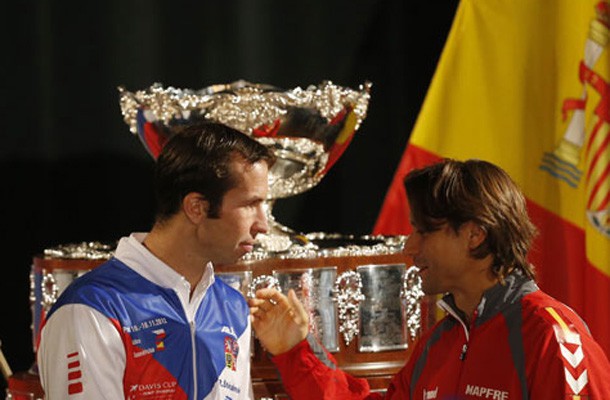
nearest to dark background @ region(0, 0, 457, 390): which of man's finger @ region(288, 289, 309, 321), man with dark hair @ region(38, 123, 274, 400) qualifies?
man's finger @ region(288, 289, 309, 321)

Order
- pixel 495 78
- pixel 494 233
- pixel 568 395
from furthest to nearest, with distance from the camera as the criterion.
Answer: pixel 495 78, pixel 494 233, pixel 568 395

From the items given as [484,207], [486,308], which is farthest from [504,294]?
[484,207]

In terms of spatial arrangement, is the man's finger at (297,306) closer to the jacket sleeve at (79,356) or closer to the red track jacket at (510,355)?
the red track jacket at (510,355)

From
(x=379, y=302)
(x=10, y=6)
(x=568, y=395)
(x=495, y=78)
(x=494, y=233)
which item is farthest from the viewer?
(x=495, y=78)

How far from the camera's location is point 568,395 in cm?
178

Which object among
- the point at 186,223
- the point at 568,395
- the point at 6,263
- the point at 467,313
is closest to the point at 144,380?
the point at 186,223

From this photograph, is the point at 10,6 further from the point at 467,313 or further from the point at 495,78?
the point at 467,313

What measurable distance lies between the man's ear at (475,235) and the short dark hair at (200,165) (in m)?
0.40

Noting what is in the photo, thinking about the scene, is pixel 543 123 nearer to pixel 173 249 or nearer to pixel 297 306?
pixel 297 306

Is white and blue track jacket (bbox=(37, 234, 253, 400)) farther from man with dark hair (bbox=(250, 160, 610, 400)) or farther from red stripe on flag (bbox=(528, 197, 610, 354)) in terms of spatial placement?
red stripe on flag (bbox=(528, 197, 610, 354))

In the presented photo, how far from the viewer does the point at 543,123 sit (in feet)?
11.0

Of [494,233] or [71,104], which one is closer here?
[494,233]

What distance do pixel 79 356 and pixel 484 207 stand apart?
70 cm

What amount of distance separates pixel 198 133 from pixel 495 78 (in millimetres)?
1566
